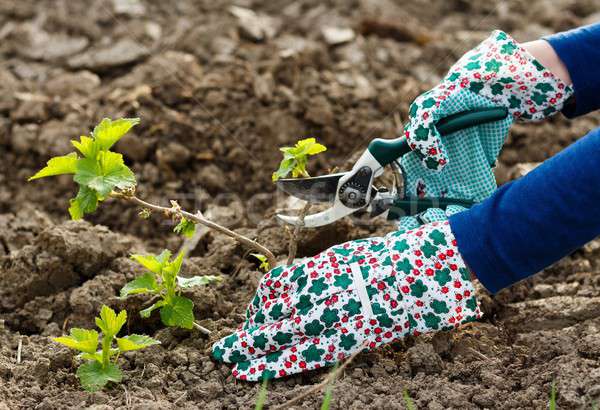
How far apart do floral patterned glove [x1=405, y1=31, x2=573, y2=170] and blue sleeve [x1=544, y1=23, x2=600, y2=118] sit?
37mm

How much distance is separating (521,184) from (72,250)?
1.29 meters

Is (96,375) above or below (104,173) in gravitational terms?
below

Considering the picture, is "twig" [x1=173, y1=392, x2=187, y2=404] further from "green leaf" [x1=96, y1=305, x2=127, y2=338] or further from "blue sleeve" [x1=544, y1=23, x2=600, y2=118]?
"blue sleeve" [x1=544, y1=23, x2=600, y2=118]

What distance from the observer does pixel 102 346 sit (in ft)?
6.37

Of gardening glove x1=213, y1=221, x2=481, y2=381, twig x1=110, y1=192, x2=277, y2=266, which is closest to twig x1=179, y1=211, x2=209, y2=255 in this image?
twig x1=110, y1=192, x2=277, y2=266

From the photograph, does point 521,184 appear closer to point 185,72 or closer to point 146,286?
point 146,286

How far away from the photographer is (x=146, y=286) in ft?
6.59

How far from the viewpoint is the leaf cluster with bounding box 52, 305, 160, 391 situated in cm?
190

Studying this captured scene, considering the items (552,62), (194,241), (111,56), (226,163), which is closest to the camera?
(552,62)

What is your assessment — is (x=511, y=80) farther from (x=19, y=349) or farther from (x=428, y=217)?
(x=19, y=349)

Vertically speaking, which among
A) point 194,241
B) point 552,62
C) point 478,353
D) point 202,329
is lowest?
point 194,241

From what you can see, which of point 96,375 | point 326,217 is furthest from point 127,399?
point 326,217

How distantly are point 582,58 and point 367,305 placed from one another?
35.5 inches

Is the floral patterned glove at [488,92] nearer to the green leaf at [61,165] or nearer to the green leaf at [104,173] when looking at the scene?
the green leaf at [104,173]
